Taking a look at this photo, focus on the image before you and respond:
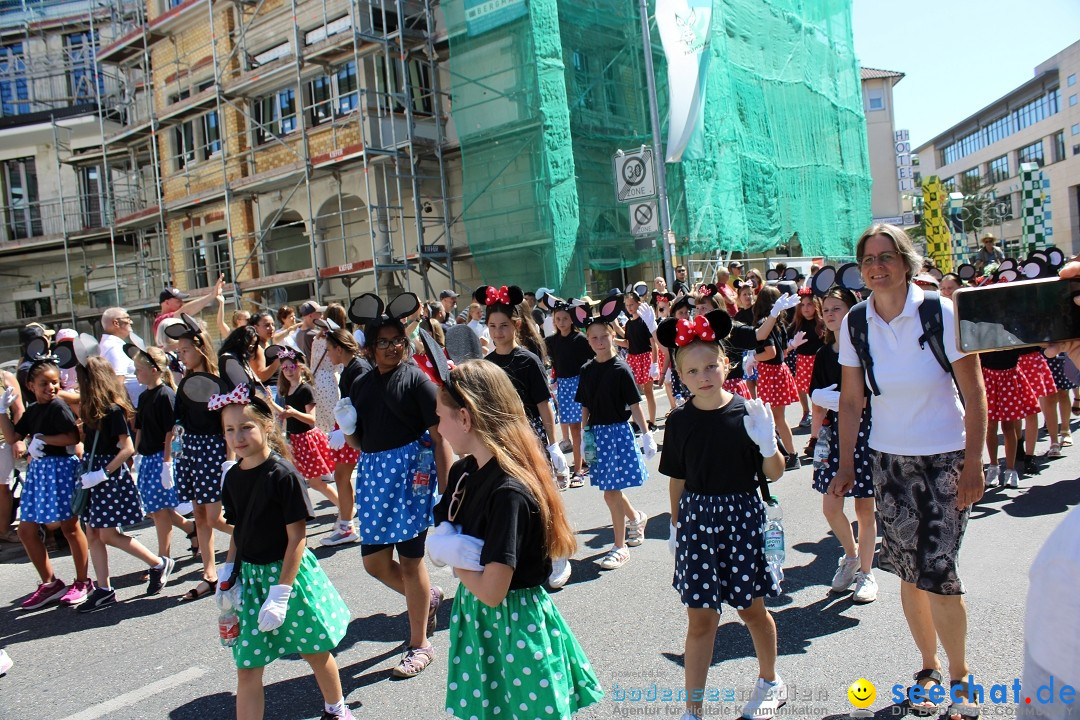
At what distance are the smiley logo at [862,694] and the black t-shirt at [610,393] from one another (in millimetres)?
2719

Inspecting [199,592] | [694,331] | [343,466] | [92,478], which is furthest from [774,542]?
[92,478]

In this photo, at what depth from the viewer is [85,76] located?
26.3m

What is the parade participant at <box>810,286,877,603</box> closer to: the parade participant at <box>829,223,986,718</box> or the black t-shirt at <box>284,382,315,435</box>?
the parade participant at <box>829,223,986,718</box>

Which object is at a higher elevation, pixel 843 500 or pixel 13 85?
pixel 13 85

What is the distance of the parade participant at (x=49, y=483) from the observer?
580cm

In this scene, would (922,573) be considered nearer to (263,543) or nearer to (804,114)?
(263,543)

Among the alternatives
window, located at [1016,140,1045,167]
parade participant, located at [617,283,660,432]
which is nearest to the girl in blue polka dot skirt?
parade participant, located at [617,283,660,432]

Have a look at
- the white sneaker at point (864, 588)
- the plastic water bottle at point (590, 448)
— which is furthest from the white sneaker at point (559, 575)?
the white sneaker at point (864, 588)

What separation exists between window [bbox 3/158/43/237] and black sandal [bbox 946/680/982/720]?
30143 millimetres

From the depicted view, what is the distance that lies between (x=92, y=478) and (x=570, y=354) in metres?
4.50

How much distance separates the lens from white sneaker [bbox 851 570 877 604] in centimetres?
451

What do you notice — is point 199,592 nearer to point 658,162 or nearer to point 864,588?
point 864,588

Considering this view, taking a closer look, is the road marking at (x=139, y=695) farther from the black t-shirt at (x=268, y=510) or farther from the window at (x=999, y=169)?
the window at (x=999, y=169)

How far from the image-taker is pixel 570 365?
8.24 metres
